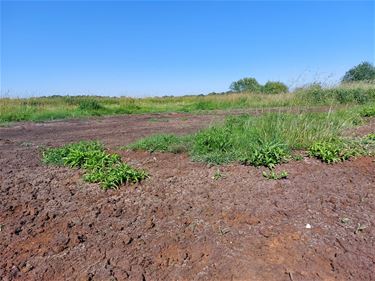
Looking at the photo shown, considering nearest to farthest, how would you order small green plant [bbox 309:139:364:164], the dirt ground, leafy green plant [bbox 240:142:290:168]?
1. the dirt ground
2. leafy green plant [bbox 240:142:290:168]
3. small green plant [bbox 309:139:364:164]

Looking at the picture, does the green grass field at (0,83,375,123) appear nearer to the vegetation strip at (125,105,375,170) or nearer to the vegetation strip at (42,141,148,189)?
the vegetation strip at (125,105,375,170)

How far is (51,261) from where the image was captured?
2.27m

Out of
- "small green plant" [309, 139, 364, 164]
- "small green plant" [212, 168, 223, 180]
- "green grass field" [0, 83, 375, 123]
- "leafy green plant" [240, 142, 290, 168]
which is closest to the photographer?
"small green plant" [212, 168, 223, 180]

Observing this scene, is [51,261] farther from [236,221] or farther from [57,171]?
[57,171]

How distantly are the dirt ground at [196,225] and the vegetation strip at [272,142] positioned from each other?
0.68 feet

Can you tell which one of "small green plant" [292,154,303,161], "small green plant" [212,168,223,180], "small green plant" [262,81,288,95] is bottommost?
"small green plant" [212,168,223,180]

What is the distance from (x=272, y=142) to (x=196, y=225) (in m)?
1.84

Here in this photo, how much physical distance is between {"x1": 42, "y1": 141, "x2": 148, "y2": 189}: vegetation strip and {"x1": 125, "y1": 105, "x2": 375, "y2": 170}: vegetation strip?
690 mm

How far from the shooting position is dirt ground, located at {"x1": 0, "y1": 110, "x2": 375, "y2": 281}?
7.00ft

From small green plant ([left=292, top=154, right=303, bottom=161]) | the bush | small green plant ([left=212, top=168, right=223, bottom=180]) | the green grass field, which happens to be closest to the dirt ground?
small green plant ([left=212, top=168, right=223, bottom=180])

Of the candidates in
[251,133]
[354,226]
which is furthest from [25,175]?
[354,226]

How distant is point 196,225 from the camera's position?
263 cm

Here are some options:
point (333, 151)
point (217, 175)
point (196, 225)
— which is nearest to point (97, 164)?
point (217, 175)

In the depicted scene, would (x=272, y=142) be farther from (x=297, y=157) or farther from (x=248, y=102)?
(x=248, y=102)
